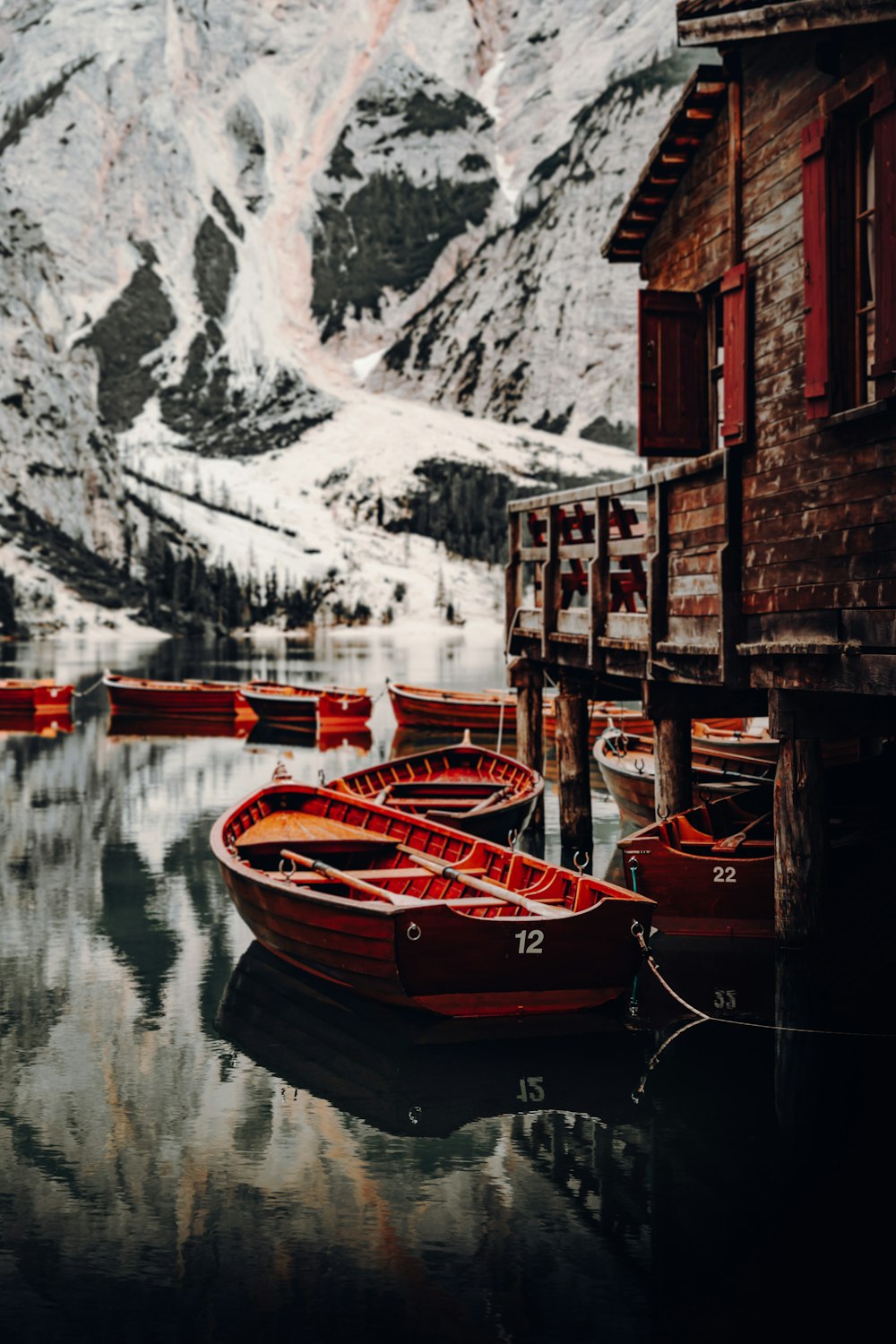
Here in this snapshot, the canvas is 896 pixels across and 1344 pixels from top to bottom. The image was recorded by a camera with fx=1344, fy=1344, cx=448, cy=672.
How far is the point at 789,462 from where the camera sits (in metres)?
13.1

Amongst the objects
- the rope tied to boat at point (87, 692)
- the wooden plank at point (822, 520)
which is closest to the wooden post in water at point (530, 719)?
the wooden plank at point (822, 520)

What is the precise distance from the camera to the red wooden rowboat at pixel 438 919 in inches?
508

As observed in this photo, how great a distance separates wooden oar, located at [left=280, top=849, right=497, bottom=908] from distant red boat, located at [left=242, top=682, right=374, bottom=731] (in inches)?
1163

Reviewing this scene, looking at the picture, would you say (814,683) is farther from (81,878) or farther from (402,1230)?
(81,878)

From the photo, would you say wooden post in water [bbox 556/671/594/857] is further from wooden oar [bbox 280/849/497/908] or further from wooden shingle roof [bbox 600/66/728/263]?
wooden shingle roof [bbox 600/66/728/263]

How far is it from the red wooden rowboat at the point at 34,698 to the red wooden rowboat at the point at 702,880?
3862 cm

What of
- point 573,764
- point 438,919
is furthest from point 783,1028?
point 573,764

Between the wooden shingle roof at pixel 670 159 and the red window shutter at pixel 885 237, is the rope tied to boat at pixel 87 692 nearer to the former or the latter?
the wooden shingle roof at pixel 670 159

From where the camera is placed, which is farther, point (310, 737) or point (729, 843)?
point (310, 737)

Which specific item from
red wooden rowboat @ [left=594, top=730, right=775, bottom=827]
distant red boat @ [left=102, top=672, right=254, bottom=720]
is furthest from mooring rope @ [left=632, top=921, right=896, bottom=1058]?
distant red boat @ [left=102, top=672, right=254, bottom=720]

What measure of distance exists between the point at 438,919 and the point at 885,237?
7.26 metres

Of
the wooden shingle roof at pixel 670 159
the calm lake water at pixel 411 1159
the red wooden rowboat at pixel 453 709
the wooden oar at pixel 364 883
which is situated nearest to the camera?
the calm lake water at pixel 411 1159

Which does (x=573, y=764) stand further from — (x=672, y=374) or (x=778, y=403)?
(x=778, y=403)

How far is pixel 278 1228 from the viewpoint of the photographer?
30.8 feet
